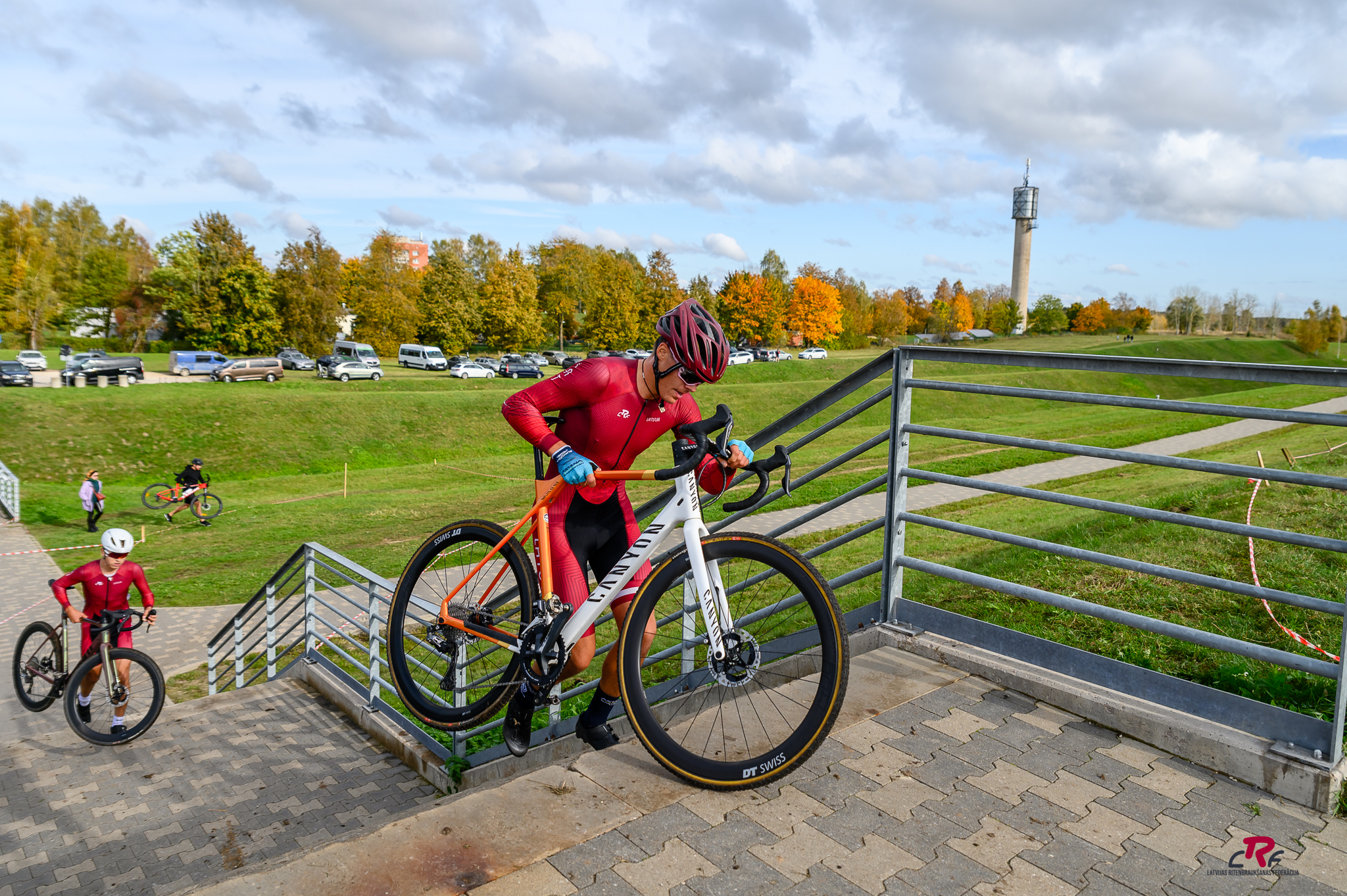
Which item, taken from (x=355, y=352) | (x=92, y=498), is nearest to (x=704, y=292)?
(x=355, y=352)

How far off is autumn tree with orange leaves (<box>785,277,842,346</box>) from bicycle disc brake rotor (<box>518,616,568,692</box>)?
264ft

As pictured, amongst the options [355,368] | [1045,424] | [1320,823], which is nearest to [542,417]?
[1320,823]

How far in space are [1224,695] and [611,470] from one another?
2.64 metres

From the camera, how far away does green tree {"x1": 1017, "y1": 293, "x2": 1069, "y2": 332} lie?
11250 cm

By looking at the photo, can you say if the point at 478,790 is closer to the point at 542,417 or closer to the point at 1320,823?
the point at 542,417

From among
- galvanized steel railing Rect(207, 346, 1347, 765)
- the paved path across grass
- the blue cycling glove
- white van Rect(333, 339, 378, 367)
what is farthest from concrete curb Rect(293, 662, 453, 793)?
white van Rect(333, 339, 378, 367)

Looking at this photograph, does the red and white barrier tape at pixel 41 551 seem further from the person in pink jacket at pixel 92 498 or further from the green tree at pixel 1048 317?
the green tree at pixel 1048 317

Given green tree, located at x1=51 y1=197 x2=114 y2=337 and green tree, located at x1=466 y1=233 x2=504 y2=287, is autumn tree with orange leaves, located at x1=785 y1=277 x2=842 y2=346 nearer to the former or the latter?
green tree, located at x1=466 y1=233 x2=504 y2=287

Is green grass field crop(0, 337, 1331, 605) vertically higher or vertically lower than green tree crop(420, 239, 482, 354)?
lower

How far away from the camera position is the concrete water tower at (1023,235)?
132250mm

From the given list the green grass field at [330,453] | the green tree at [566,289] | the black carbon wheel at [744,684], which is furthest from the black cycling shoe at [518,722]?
the green tree at [566,289]

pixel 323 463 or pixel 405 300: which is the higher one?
pixel 405 300

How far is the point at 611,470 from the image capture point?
3717mm

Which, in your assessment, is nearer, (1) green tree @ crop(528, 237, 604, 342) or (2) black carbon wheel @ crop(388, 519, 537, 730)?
(2) black carbon wheel @ crop(388, 519, 537, 730)
